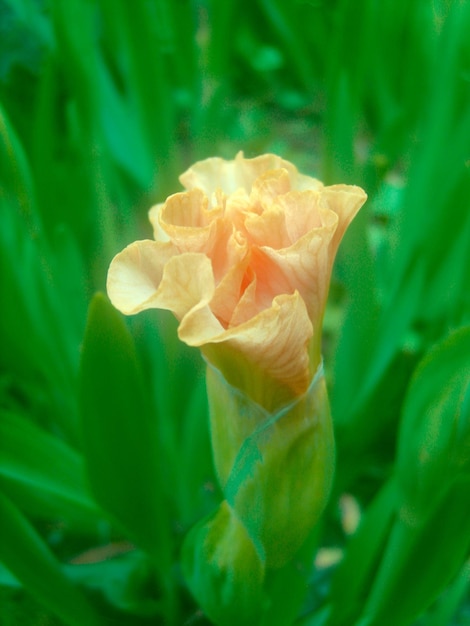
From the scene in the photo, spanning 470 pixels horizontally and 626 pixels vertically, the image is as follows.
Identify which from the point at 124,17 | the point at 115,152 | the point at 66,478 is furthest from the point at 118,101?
the point at 66,478

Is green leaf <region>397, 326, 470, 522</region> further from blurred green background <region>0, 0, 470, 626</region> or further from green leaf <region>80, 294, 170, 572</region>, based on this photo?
green leaf <region>80, 294, 170, 572</region>

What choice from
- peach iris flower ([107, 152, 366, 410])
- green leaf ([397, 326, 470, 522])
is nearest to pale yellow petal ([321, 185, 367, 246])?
peach iris flower ([107, 152, 366, 410])

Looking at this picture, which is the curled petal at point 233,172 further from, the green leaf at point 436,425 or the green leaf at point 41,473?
the green leaf at point 41,473

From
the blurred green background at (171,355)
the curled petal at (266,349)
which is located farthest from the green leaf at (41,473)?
the curled petal at (266,349)

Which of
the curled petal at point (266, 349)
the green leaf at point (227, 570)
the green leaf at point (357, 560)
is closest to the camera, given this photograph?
the curled petal at point (266, 349)

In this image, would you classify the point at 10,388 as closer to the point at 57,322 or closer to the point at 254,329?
the point at 57,322

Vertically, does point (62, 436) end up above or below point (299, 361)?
below

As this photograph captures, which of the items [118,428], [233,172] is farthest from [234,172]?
[118,428]
